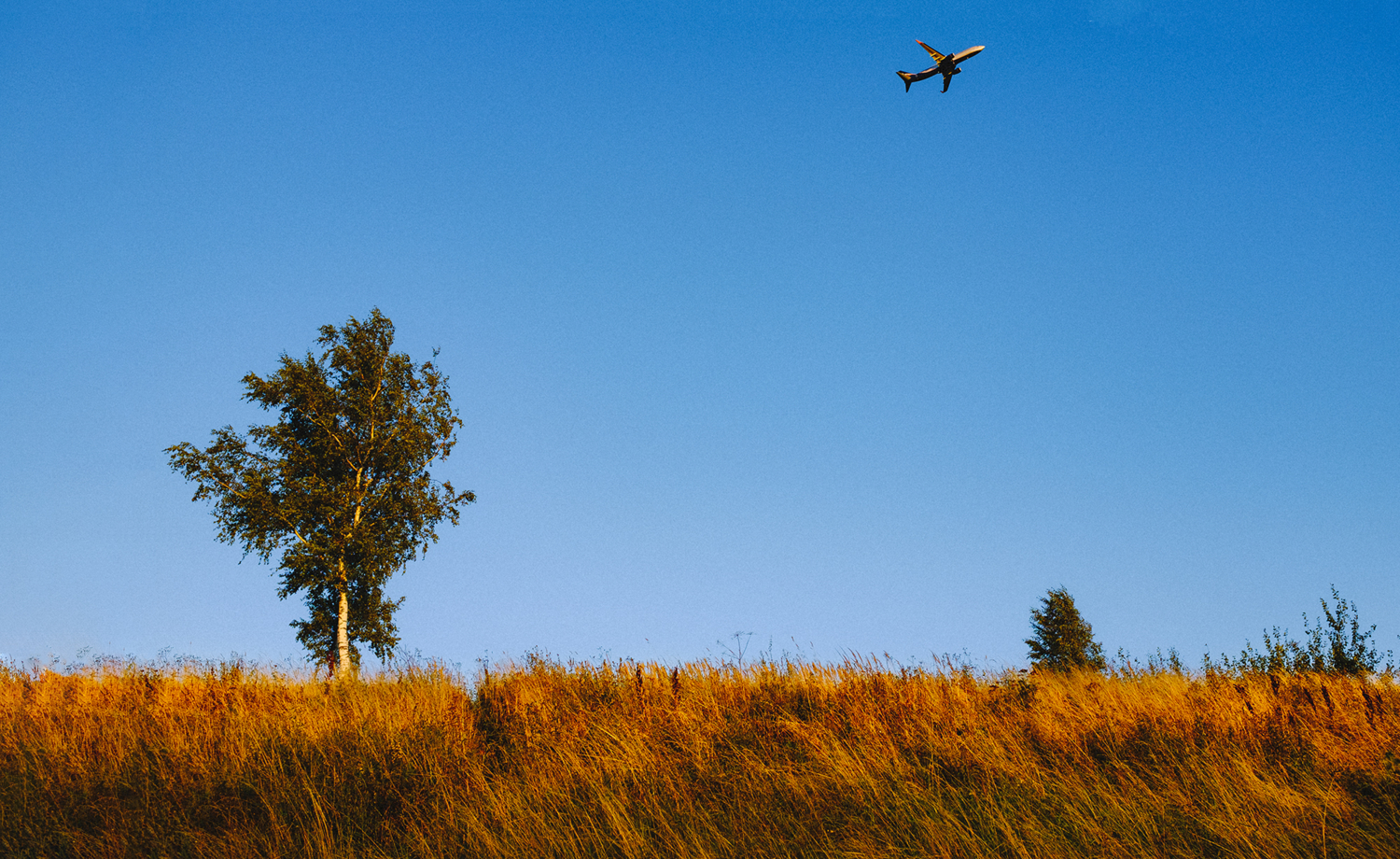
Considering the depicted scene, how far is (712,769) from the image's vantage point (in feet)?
21.1

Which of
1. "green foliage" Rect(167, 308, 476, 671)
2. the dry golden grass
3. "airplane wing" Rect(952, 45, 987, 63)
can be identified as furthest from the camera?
"green foliage" Rect(167, 308, 476, 671)

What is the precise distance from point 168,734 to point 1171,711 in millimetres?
10773

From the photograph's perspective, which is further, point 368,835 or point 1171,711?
point 1171,711

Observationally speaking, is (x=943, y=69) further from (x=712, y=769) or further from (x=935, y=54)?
(x=712, y=769)

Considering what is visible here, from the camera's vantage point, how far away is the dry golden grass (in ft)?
16.6

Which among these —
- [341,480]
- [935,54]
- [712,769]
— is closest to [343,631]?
[341,480]

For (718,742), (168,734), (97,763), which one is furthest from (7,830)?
(718,742)

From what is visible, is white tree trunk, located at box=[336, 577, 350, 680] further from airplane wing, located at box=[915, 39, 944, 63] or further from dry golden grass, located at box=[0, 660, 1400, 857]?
airplane wing, located at box=[915, 39, 944, 63]

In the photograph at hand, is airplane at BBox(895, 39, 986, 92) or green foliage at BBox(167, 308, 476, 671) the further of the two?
green foliage at BBox(167, 308, 476, 671)

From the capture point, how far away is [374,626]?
66.1 feet

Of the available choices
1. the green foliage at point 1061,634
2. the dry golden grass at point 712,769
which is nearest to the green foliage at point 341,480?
the dry golden grass at point 712,769

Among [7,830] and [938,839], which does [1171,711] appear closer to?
[938,839]

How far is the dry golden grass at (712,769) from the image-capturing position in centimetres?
505

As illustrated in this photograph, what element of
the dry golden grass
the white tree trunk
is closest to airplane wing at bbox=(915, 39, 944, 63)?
the dry golden grass
